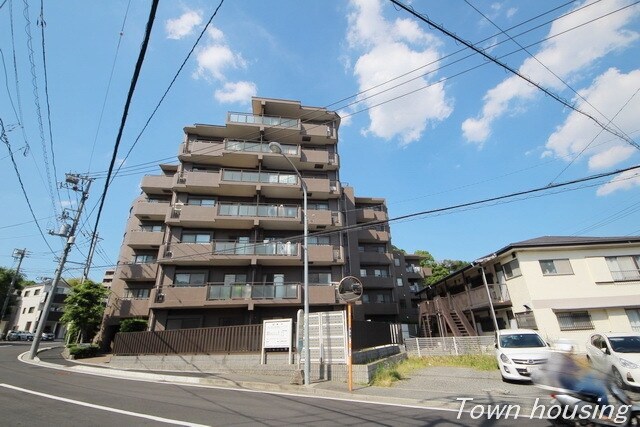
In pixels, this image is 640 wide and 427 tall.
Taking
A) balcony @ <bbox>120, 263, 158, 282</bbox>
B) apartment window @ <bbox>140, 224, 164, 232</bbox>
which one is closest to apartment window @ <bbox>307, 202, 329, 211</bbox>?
apartment window @ <bbox>140, 224, 164, 232</bbox>

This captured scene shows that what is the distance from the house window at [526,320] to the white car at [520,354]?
257 inches

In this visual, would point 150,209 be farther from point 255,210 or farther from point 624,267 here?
point 624,267

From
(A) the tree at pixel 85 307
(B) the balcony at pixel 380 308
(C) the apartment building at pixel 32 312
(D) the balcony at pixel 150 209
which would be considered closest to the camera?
(A) the tree at pixel 85 307

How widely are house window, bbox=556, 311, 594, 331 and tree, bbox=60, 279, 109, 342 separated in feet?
99.6

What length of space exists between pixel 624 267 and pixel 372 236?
19362 millimetres

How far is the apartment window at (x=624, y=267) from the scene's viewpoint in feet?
56.0

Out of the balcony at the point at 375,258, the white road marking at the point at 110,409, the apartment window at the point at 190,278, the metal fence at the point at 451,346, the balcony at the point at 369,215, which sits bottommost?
the white road marking at the point at 110,409

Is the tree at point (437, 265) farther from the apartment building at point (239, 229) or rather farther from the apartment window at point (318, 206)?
the apartment window at point (318, 206)

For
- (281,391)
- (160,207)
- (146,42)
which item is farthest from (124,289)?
(146,42)

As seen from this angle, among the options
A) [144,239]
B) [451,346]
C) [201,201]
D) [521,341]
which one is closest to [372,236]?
[451,346]

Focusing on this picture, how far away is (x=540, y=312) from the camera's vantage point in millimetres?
16688

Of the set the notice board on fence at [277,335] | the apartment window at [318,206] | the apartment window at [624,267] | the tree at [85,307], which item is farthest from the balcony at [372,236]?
the tree at [85,307]

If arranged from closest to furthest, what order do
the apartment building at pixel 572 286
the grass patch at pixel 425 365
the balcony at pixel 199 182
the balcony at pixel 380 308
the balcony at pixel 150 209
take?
1. the grass patch at pixel 425 365
2. the apartment building at pixel 572 286
3. the balcony at pixel 199 182
4. the balcony at pixel 150 209
5. the balcony at pixel 380 308

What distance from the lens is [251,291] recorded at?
19.1m
